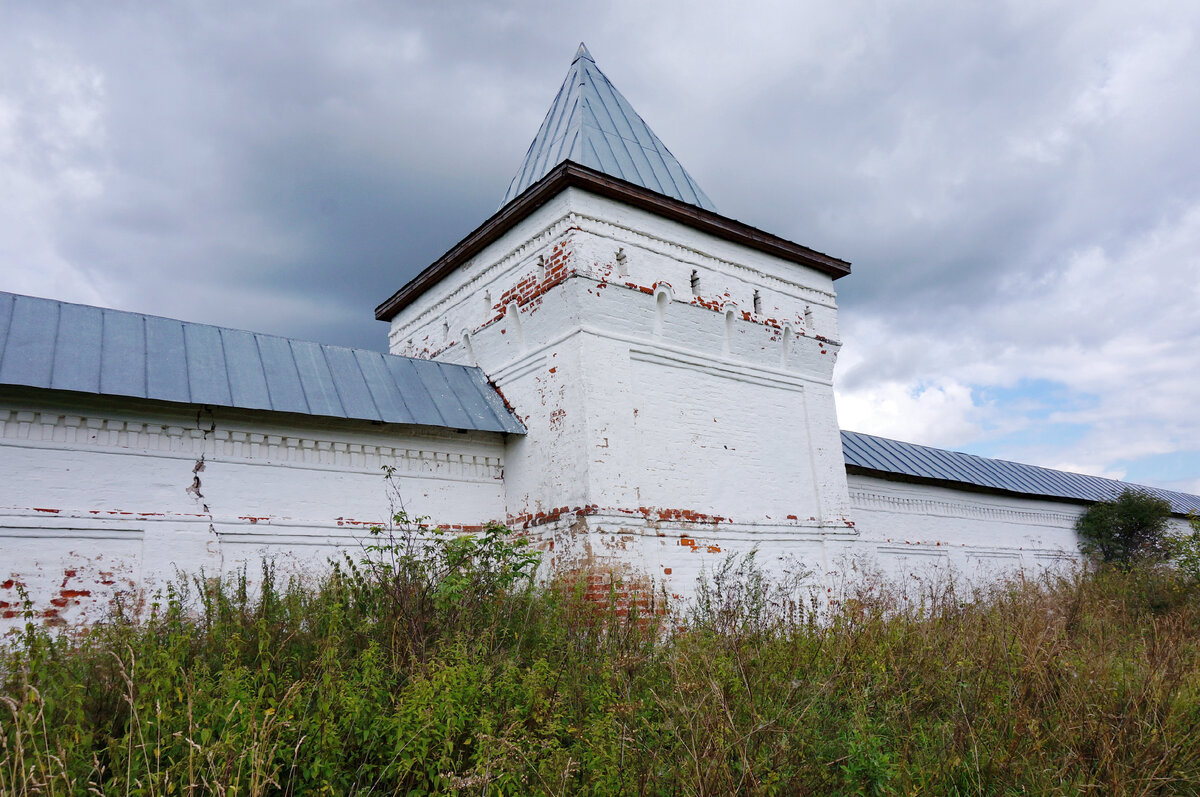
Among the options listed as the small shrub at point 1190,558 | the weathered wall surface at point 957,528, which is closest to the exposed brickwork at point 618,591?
the weathered wall surface at point 957,528

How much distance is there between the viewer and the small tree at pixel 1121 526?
1603 cm

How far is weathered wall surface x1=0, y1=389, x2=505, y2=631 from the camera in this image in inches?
233

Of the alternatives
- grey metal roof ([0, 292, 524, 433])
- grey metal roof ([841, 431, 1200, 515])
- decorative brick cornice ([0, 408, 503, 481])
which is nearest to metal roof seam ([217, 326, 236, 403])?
grey metal roof ([0, 292, 524, 433])

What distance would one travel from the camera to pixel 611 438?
789 centimetres

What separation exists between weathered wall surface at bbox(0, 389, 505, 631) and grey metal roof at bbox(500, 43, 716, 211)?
3985mm

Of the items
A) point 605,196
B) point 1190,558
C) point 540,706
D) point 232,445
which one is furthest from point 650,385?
point 1190,558

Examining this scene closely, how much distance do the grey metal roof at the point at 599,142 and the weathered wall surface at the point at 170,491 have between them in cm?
398

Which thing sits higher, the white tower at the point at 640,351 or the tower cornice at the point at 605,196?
the tower cornice at the point at 605,196

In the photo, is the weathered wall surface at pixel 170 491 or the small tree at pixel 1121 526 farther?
the small tree at pixel 1121 526

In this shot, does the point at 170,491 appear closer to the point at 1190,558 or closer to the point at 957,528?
the point at 1190,558

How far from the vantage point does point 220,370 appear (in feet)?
23.1

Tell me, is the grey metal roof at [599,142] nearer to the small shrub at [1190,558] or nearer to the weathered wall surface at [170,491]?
the weathered wall surface at [170,491]

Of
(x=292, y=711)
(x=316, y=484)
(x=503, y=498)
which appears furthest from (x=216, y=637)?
(x=503, y=498)

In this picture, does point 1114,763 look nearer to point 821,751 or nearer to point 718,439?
point 821,751
